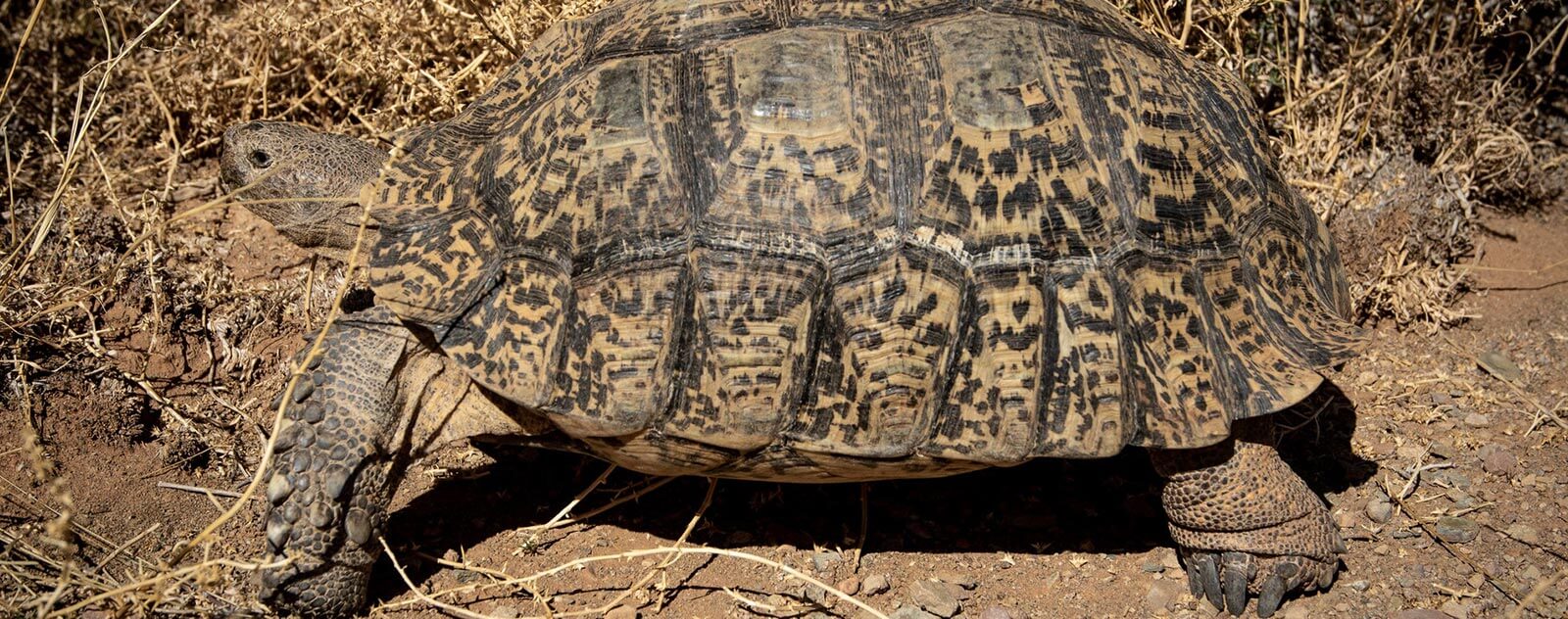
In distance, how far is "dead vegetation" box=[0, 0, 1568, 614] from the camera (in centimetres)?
446

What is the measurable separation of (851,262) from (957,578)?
4.14 feet

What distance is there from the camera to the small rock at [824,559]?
3.79 meters

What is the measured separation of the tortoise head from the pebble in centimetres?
245

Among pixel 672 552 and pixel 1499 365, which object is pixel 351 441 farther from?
pixel 1499 365

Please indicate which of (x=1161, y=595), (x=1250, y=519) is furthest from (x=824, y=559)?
(x=1250, y=519)

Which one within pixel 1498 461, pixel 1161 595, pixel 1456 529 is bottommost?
pixel 1161 595

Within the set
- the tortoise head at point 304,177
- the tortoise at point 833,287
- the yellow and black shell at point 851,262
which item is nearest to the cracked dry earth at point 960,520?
the tortoise at point 833,287

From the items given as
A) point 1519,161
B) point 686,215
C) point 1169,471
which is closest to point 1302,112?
point 1519,161

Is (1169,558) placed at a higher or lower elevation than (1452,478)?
lower

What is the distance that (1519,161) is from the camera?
534 centimetres

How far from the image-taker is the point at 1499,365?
183 inches

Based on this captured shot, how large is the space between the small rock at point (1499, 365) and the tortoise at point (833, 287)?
162 centimetres

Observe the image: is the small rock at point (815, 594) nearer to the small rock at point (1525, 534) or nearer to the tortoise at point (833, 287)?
the tortoise at point (833, 287)

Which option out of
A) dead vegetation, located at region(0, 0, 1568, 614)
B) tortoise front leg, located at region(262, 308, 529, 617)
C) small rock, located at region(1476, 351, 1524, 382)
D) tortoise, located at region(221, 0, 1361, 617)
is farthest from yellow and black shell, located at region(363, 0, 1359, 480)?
small rock, located at region(1476, 351, 1524, 382)
